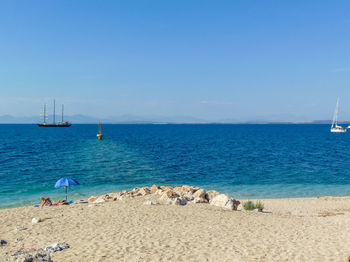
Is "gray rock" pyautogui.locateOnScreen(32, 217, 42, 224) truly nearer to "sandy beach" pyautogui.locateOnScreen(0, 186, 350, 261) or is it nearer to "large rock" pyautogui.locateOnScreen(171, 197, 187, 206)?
"sandy beach" pyautogui.locateOnScreen(0, 186, 350, 261)

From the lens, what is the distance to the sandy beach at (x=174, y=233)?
36.1 feet

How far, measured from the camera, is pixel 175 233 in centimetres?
1360

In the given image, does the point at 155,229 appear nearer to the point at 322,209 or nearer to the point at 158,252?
the point at 158,252

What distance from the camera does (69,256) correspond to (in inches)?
422

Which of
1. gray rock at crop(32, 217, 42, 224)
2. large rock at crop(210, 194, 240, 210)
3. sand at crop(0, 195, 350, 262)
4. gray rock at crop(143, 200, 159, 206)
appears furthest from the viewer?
gray rock at crop(143, 200, 159, 206)

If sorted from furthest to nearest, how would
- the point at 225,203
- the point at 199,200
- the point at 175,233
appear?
the point at 199,200
the point at 225,203
the point at 175,233

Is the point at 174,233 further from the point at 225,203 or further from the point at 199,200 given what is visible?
the point at 199,200

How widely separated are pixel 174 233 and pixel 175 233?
0.15 ft

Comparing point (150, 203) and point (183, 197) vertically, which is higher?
point (183, 197)

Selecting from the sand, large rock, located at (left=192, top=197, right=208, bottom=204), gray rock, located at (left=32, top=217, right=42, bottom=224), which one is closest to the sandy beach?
the sand

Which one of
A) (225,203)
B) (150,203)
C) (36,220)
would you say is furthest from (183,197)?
(36,220)

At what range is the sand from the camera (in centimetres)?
1100

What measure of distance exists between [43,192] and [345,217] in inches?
1012

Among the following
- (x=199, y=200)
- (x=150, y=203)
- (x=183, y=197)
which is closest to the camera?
(x=150, y=203)
